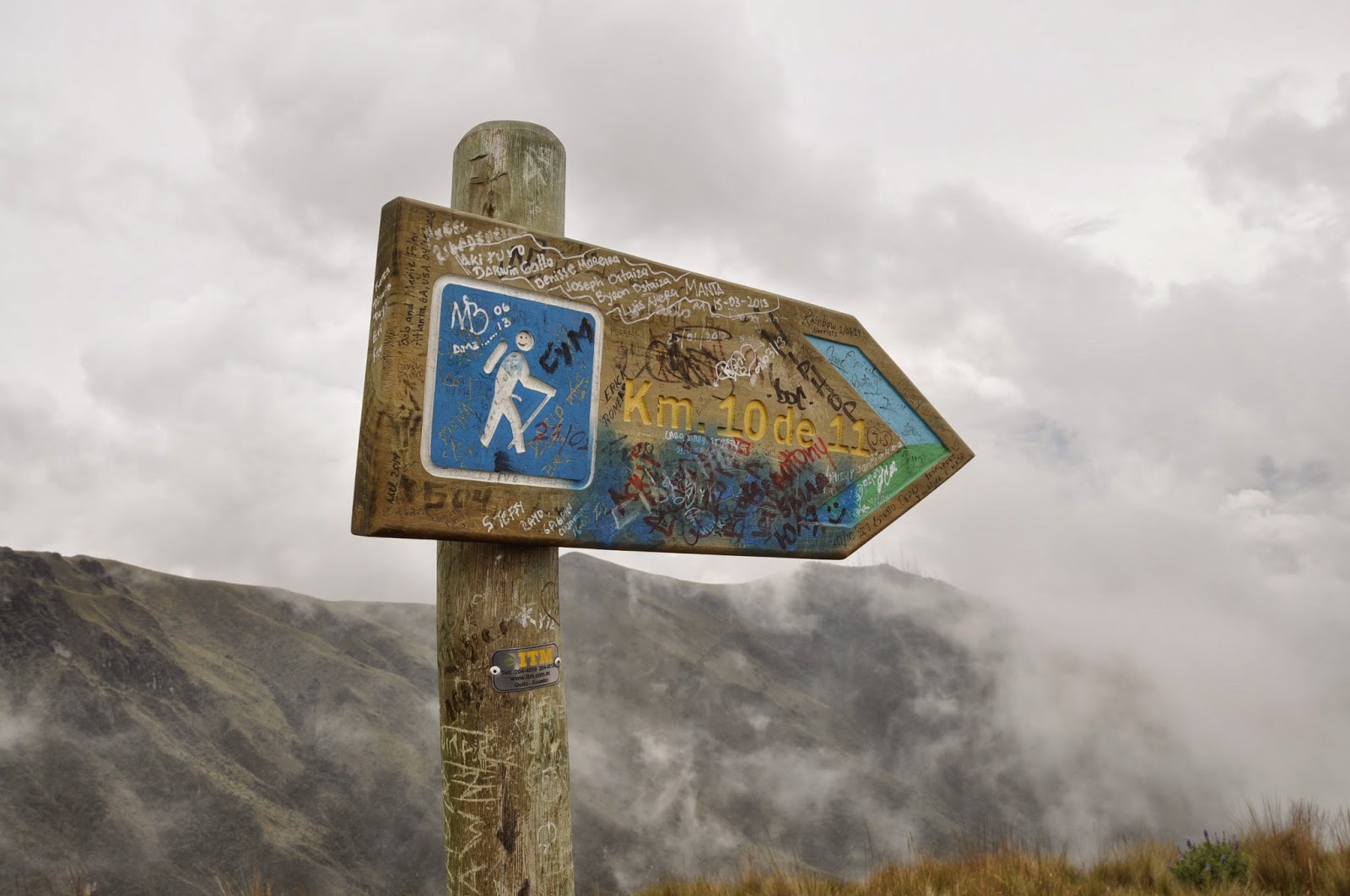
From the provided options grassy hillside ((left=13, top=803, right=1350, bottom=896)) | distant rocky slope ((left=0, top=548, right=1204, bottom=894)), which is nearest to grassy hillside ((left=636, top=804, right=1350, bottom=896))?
grassy hillside ((left=13, top=803, right=1350, bottom=896))

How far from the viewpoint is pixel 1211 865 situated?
402 cm

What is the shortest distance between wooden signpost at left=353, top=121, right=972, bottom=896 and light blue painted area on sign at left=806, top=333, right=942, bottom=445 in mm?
201

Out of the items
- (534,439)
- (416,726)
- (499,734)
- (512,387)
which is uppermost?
(512,387)

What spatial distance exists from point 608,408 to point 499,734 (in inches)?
44.7

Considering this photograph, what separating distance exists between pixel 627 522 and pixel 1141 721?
493ft

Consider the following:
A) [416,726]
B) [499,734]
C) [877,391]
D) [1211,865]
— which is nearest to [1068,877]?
[1211,865]

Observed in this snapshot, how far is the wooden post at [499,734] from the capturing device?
263cm

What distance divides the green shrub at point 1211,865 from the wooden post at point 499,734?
3.14 m

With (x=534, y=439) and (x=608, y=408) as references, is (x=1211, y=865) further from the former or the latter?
(x=534, y=439)

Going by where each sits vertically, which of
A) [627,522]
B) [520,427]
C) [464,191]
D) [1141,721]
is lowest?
[1141,721]

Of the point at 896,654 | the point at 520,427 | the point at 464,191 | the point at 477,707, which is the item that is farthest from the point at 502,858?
the point at 896,654

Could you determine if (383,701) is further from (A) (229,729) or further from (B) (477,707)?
(B) (477,707)

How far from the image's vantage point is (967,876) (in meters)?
3.86

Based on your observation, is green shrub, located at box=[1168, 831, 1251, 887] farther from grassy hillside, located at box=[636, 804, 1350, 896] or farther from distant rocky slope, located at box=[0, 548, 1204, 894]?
distant rocky slope, located at box=[0, 548, 1204, 894]
